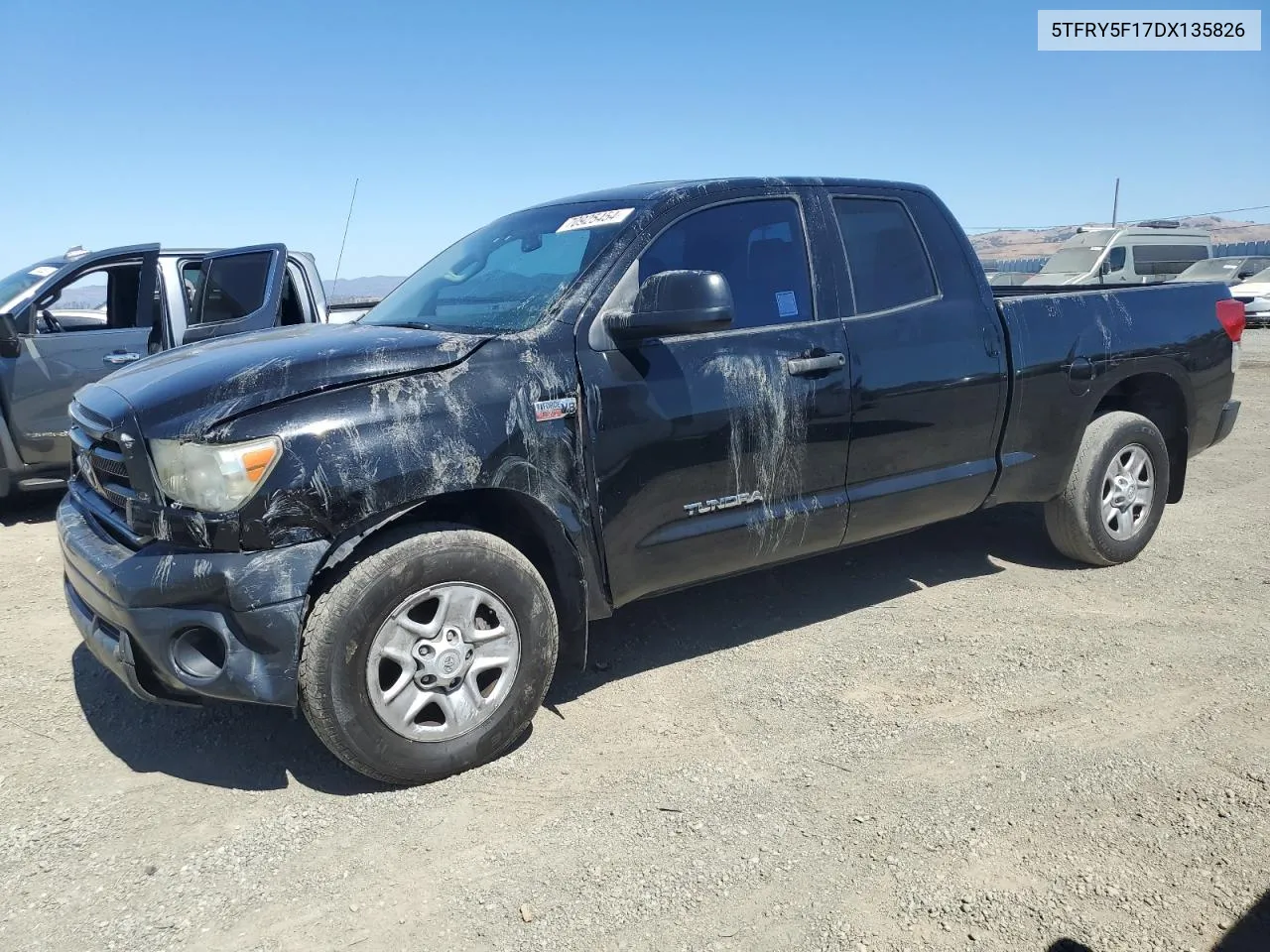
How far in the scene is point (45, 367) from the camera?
6480 millimetres

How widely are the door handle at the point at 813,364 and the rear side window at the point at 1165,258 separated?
1900 cm

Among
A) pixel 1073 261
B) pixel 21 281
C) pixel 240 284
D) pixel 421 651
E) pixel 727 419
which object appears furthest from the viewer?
pixel 1073 261

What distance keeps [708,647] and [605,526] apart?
3.61 feet

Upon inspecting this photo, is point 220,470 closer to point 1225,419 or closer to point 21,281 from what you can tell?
point 1225,419

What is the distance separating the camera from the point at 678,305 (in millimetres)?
3186

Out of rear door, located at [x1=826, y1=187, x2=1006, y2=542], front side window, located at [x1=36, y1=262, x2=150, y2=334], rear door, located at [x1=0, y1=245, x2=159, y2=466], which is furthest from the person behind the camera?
front side window, located at [x1=36, y1=262, x2=150, y2=334]

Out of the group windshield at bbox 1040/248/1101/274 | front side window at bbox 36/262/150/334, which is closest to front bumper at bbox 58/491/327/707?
front side window at bbox 36/262/150/334

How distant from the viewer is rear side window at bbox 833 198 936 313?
3.99 m

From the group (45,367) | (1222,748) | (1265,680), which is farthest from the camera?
(45,367)

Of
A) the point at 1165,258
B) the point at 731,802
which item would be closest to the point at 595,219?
the point at 731,802

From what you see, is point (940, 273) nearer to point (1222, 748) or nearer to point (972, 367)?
point (972, 367)

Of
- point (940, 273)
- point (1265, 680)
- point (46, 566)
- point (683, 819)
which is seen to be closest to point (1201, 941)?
point (683, 819)

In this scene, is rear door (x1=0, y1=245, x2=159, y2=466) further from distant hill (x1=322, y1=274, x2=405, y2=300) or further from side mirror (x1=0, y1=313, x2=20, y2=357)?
distant hill (x1=322, y1=274, x2=405, y2=300)

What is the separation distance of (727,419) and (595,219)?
95 cm
